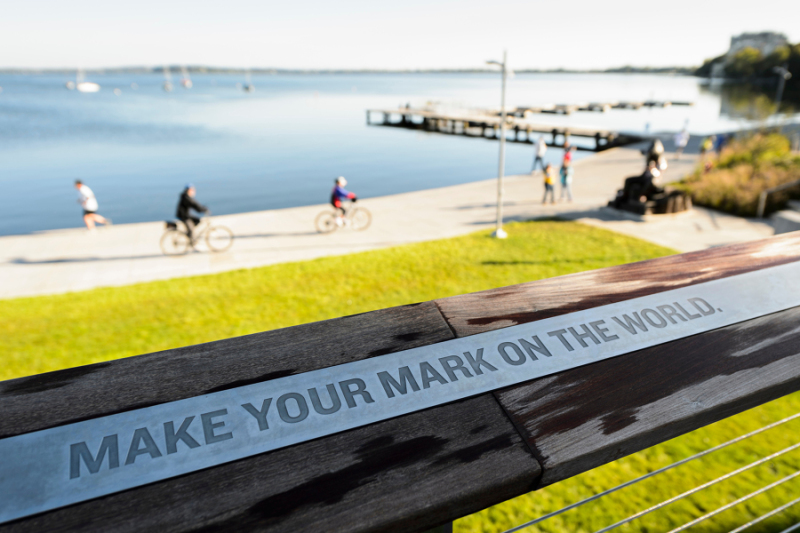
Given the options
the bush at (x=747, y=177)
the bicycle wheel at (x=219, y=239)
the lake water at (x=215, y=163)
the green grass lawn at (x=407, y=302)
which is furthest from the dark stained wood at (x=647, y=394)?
the lake water at (x=215, y=163)

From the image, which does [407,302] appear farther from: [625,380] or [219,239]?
[625,380]

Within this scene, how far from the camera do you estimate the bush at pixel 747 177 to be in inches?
651

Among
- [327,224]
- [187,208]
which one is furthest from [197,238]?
[327,224]

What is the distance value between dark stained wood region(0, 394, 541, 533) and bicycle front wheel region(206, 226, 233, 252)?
14096mm

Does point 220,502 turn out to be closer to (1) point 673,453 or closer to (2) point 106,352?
(1) point 673,453

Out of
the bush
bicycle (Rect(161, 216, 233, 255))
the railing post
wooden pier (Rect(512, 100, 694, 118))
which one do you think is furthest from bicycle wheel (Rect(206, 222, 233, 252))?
wooden pier (Rect(512, 100, 694, 118))

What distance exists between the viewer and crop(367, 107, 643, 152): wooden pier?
45.7 metres

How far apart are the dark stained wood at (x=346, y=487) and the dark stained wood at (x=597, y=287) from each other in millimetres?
404

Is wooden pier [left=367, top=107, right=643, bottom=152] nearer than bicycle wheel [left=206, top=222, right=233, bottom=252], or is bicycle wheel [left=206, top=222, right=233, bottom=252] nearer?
bicycle wheel [left=206, top=222, right=233, bottom=252]

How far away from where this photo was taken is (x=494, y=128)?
61.4 m

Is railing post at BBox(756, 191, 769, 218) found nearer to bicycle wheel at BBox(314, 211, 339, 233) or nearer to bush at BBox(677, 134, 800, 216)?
bush at BBox(677, 134, 800, 216)

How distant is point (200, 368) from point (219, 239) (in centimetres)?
1410

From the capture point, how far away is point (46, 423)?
3.28 feet

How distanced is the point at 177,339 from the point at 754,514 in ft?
26.8
